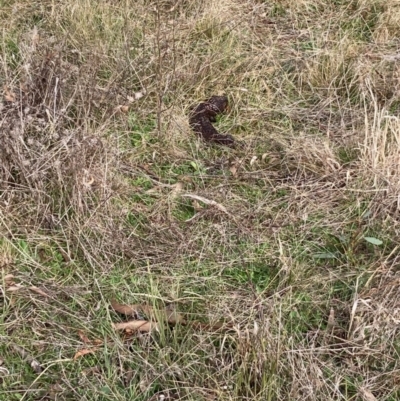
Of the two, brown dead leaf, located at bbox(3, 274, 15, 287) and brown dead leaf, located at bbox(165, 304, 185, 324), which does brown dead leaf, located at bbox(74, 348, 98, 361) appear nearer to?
brown dead leaf, located at bbox(165, 304, 185, 324)

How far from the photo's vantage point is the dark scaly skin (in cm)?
324

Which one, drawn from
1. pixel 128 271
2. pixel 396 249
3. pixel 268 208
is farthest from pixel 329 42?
pixel 128 271

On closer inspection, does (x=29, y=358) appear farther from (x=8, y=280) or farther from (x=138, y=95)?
(x=138, y=95)

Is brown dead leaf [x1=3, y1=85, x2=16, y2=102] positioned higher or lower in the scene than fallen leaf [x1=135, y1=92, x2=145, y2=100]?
higher

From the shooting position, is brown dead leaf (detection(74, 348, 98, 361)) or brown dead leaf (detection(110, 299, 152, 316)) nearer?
brown dead leaf (detection(74, 348, 98, 361))

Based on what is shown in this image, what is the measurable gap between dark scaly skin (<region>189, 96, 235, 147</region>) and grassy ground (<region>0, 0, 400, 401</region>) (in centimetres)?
6

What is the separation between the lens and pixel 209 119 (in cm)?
341

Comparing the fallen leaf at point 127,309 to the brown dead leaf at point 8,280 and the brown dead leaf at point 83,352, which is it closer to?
the brown dead leaf at point 83,352

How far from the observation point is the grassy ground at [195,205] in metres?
2.16

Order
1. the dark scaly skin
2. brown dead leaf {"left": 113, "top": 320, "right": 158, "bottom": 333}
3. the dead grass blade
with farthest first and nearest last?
the dark scaly skin, brown dead leaf {"left": 113, "top": 320, "right": 158, "bottom": 333}, the dead grass blade

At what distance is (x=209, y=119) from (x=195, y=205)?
29.6 inches

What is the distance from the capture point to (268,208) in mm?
2811

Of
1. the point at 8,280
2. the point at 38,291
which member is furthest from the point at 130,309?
the point at 8,280

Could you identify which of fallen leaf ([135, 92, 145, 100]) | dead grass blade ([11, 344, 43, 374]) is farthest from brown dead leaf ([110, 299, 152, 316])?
fallen leaf ([135, 92, 145, 100])
